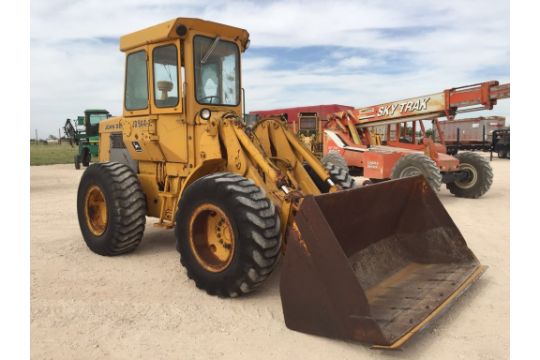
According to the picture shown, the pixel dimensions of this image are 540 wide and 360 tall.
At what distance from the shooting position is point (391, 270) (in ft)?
13.9

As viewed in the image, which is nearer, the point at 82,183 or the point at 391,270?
the point at 391,270

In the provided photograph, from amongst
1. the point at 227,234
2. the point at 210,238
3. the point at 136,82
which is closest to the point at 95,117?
the point at 136,82

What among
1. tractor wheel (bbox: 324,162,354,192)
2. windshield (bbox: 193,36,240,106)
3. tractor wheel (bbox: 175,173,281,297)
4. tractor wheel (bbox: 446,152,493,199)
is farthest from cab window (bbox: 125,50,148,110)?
tractor wheel (bbox: 446,152,493,199)

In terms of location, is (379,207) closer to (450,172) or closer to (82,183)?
(82,183)

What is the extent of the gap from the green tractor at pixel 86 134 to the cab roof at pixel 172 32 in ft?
51.3

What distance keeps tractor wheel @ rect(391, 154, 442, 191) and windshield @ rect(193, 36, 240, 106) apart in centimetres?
480

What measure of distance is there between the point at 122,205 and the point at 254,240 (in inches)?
85.7

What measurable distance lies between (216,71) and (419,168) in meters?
5.33

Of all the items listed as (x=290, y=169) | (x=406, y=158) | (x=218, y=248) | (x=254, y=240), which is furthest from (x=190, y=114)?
(x=406, y=158)

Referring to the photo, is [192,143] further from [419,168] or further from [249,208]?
[419,168]

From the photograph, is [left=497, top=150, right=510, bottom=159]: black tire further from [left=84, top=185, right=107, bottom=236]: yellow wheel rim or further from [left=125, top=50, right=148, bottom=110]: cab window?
[left=84, top=185, right=107, bottom=236]: yellow wheel rim

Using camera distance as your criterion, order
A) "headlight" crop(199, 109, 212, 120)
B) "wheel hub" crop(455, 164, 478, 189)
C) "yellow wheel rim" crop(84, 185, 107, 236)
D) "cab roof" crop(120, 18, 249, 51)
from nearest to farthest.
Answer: "headlight" crop(199, 109, 212, 120)
"cab roof" crop(120, 18, 249, 51)
"yellow wheel rim" crop(84, 185, 107, 236)
"wheel hub" crop(455, 164, 478, 189)

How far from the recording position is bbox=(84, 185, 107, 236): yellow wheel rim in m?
5.55

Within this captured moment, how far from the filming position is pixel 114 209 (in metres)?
5.04
